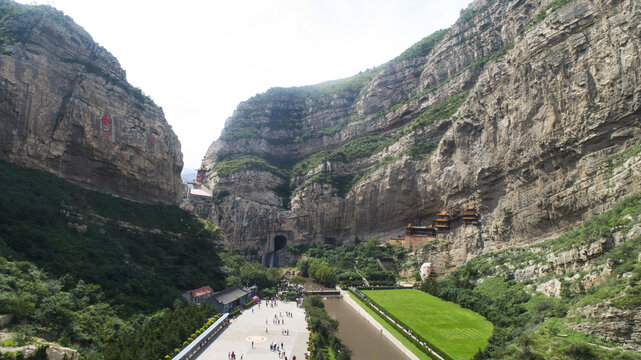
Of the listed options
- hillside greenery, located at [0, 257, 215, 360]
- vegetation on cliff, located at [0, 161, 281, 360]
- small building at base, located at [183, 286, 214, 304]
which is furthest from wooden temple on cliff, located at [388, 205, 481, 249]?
hillside greenery, located at [0, 257, 215, 360]

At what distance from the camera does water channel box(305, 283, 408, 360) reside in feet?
67.9

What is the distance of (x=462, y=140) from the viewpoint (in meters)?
40.9

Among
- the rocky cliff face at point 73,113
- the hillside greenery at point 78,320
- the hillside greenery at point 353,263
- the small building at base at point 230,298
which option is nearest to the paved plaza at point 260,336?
the small building at base at point 230,298

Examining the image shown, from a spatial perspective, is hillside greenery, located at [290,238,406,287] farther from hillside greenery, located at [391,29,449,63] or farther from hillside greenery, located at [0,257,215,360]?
hillside greenery, located at [391,29,449,63]

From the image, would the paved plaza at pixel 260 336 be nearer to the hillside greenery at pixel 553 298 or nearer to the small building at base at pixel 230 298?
the small building at base at pixel 230 298

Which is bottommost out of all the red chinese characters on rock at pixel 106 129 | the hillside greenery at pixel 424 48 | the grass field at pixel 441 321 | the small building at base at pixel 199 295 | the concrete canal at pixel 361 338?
the concrete canal at pixel 361 338

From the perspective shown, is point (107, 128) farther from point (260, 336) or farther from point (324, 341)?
point (324, 341)

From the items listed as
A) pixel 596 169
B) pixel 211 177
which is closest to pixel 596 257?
pixel 596 169

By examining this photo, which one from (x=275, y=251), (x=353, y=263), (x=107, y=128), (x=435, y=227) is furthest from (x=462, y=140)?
(x=107, y=128)

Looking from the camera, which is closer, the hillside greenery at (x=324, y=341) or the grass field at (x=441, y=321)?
the hillside greenery at (x=324, y=341)

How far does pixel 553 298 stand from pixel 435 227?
23.0 meters

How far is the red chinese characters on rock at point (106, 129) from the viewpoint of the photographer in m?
33.0

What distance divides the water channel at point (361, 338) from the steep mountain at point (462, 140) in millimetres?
14939

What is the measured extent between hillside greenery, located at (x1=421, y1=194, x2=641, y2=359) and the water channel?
607 centimetres
